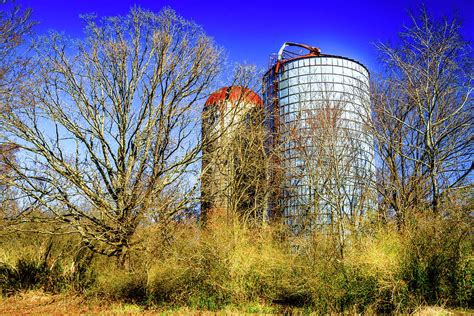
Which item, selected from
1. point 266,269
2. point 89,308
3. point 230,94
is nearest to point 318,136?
point 230,94

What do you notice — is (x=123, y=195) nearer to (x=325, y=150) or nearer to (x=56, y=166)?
(x=56, y=166)

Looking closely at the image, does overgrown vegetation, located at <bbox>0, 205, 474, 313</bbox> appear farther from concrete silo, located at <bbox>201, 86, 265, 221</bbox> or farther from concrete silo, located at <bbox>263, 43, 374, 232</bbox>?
concrete silo, located at <bbox>263, 43, 374, 232</bbox>

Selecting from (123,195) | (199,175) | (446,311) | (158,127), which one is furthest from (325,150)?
(446,311)

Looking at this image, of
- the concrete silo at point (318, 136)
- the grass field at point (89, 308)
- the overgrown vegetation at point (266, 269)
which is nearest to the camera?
the overgrown vegetation at point (266, 269)

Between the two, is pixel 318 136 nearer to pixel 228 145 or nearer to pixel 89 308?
pixel 228 145

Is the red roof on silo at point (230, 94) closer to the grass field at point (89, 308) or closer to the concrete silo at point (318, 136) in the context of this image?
the concrete silo at point (318, 136)

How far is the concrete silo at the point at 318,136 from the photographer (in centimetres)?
1518

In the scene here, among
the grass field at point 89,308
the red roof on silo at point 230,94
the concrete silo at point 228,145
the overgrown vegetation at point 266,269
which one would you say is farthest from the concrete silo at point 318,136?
the grass field at point 89,308

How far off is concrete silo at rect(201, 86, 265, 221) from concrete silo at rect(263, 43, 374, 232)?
1.23m

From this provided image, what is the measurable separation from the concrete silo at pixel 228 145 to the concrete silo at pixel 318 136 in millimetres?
1229

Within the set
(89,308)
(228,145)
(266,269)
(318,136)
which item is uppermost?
(318,136)

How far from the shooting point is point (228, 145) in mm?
12750

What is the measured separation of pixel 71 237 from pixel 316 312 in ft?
26.5

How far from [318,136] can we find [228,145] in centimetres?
492
